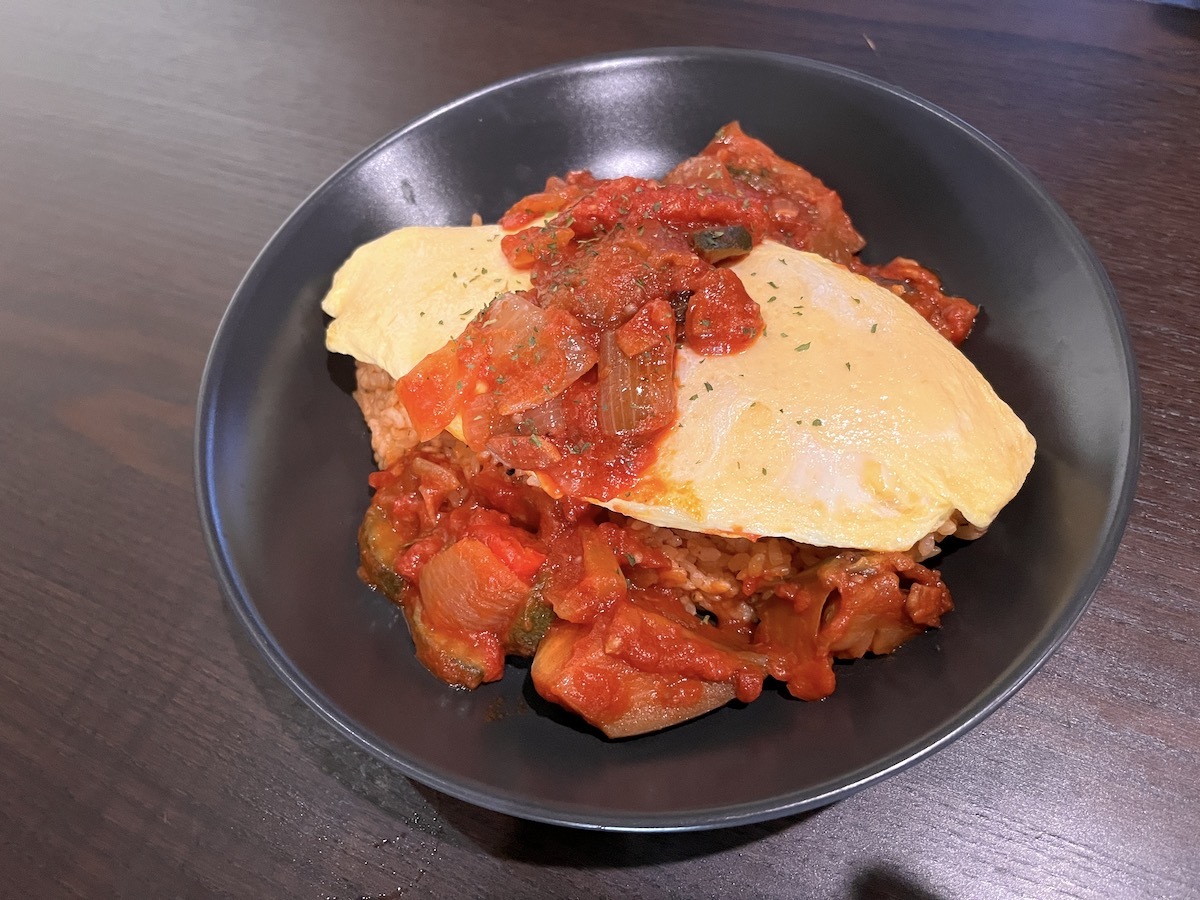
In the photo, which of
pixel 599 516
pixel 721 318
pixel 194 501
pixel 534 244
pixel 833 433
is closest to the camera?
pixel 833 433

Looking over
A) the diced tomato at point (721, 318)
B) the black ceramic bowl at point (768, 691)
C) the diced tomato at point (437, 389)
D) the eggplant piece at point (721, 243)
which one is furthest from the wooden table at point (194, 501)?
the eggplant piece at point (721, 243)

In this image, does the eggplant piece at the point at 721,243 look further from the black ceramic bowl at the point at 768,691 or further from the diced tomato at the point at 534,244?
the black ceramic bowl at the point at 768,691

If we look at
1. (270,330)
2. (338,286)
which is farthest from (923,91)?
(270,330)

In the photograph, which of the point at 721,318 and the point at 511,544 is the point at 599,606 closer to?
the point at 511,544

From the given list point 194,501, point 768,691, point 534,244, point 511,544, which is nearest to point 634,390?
point 511,544

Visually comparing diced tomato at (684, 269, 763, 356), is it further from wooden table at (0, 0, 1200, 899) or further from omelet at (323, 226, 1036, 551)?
wooden table at (0, 0, 1200, 899)

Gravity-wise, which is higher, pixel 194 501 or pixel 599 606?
pixel 599 606
